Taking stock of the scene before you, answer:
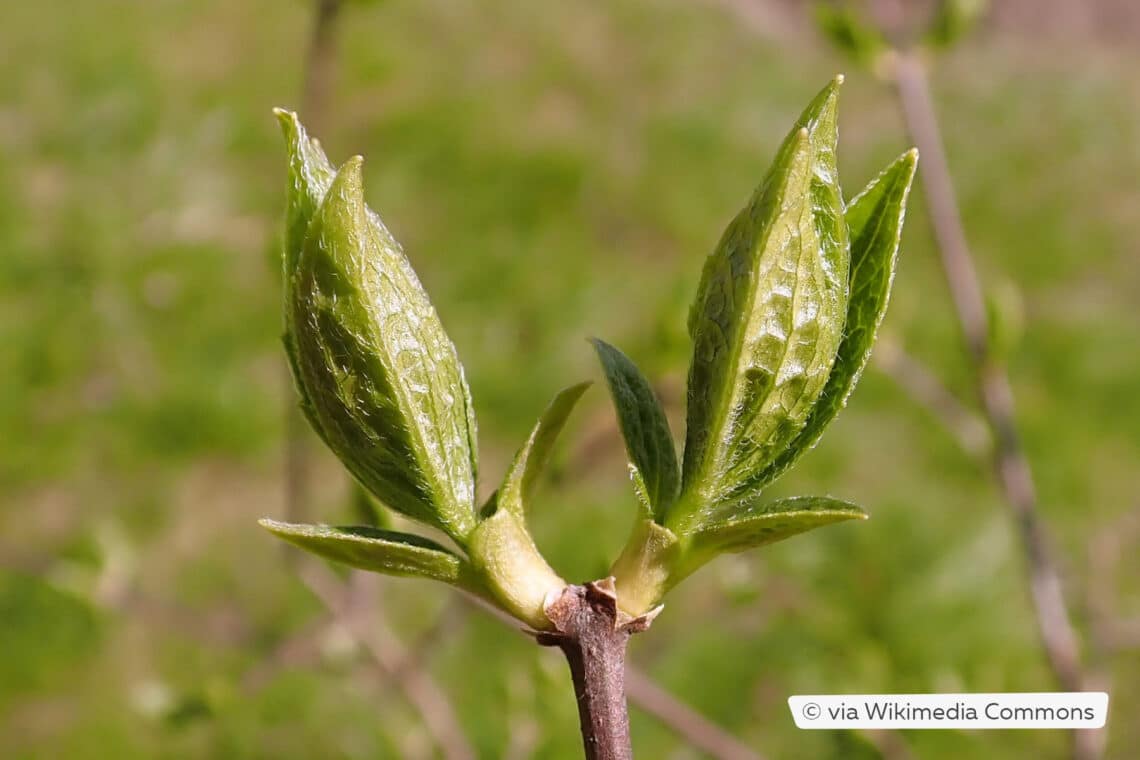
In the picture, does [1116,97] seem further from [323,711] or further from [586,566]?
[323,711]

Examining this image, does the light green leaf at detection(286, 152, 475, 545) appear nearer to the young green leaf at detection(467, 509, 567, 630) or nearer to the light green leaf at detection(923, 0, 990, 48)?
the young green leaf at detection(467, 509, 567, 630)

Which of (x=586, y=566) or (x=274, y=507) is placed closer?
(x=586, y=566)

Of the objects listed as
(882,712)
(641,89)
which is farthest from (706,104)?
(882,712)

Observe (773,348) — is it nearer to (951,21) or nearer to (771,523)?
(771,523)

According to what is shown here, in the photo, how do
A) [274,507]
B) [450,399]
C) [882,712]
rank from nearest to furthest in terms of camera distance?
[450,399], [882,712], [274,507]

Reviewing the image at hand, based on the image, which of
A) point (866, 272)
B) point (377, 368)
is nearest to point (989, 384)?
point (866, 272)

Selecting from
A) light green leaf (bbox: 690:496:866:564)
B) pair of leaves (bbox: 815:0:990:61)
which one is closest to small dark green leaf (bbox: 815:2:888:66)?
pair of leaves (bbox: 815:0:990:61)
